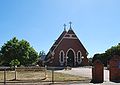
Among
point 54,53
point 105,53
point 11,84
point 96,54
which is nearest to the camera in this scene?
point 11,84

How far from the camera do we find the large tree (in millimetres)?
69062

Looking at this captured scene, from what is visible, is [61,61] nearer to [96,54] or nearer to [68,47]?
[68,47]

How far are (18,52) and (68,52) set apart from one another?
1132 cm

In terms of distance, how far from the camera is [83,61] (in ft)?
231

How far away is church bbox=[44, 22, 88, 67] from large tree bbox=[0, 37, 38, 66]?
4420 mm

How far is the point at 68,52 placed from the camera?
69938 millimetres

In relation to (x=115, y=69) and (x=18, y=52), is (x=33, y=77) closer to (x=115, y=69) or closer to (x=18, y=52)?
(x=115, y=69)

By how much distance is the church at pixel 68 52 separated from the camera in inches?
2685

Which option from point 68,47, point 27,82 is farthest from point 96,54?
point 27,82

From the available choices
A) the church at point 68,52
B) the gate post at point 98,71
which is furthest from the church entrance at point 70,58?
the gate post at point 98,71

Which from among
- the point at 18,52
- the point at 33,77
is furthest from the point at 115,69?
the point at 18,52

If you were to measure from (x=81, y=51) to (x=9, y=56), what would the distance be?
1634 cm

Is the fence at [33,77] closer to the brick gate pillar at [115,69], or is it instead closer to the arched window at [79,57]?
the brick gate pillar at [115,69]

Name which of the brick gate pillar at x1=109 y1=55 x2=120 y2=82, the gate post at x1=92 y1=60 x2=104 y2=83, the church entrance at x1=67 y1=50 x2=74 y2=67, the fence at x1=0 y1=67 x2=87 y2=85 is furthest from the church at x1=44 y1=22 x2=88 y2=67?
the gate post at x1=92 y1=60 x2=104 y2=83
